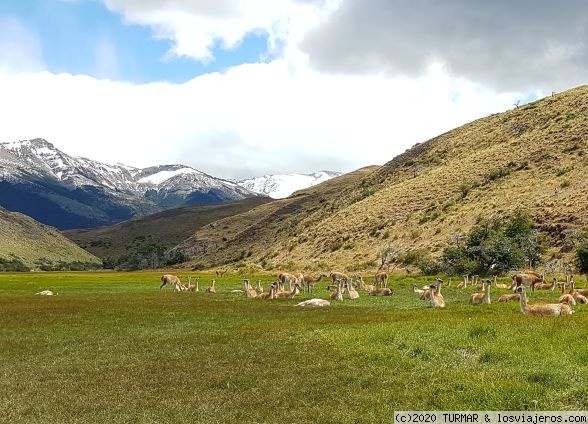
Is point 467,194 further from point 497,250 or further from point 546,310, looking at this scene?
point 546,310

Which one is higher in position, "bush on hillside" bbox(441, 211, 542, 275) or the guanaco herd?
"bush on hillside" bbox(441, 211, 542, 275)

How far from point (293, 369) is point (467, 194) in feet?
253

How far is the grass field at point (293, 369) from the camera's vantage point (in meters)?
11.5

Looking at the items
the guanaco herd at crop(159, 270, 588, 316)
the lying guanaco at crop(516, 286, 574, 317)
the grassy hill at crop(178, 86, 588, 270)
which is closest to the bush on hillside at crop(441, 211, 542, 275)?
the grassy hill at crop(178, 86, 588, 270)

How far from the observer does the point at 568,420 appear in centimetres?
955

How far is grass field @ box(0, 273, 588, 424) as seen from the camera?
11.5 m

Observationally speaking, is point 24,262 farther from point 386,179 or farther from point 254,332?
point 254,332

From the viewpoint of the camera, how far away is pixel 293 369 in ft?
50.7

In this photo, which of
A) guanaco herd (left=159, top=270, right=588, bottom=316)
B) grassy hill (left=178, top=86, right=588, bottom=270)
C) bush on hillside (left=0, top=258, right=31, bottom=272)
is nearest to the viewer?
guanaco herd (left=159, top=270, right=588, bottom=316)

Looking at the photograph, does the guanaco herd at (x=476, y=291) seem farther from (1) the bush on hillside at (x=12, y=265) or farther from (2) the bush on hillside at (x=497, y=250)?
(1) the bush on hillside at (x=12, y=265)

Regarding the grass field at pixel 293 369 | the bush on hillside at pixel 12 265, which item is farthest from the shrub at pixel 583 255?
the bush on hillside at pixel 12 265

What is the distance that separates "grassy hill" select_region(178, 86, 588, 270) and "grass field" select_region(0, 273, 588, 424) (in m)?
47.5

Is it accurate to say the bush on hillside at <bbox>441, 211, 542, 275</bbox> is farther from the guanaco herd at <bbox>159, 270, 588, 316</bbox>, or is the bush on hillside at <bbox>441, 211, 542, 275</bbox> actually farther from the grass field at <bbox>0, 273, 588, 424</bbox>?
the grass field at <bbox>0, 273, 588, 424</bbox>

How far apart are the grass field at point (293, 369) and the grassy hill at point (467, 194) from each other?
156 feet
